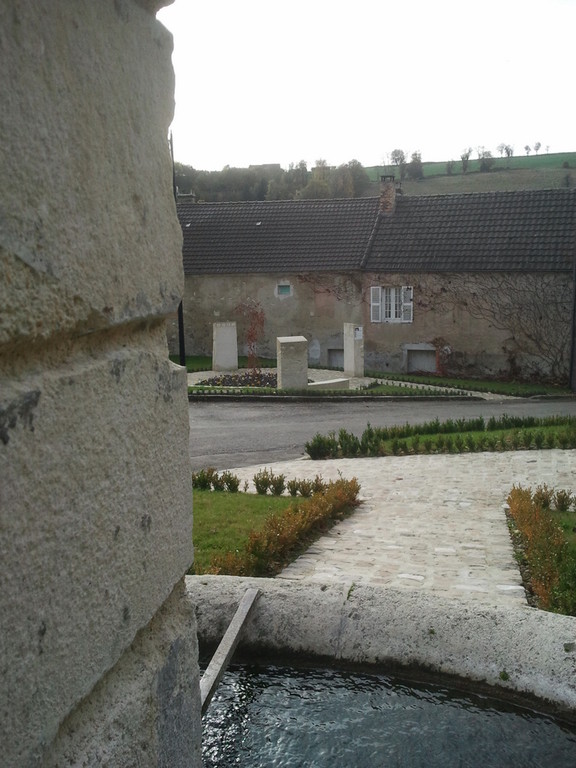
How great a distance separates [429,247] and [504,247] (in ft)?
8.14

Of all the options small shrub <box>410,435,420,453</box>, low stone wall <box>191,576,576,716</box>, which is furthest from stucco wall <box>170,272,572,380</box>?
low stone wall <box>191,576,576,716</box>

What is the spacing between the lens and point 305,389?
72.5 ft

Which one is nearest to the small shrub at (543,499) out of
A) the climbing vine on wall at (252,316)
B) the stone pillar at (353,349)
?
the stone pillar at (353,349)

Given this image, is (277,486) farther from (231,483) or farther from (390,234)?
(390,234)

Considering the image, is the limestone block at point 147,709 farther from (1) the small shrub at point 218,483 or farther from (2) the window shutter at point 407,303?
(2) the window shutter at point 407,303

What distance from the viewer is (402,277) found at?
28422 mm

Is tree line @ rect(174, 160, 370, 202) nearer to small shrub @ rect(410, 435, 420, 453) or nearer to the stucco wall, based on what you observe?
the stucco wall

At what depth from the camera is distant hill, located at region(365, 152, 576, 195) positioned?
6325 cm

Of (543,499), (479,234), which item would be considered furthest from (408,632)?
(479,234)

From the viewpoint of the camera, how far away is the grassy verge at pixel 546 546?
4727 mm

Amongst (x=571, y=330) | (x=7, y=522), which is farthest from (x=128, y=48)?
(x=571, y=330)

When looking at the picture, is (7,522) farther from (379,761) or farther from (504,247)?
(504,247)

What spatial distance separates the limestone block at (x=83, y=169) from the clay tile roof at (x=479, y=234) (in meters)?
26.3

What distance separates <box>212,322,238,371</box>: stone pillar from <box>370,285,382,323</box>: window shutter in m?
5.28
